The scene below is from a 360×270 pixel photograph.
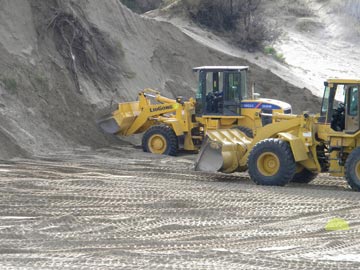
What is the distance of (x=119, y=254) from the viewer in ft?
35.4

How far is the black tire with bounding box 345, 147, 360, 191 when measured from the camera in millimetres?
16531

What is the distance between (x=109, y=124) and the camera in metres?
25.0

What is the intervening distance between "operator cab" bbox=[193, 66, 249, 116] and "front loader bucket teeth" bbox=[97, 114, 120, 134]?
109 inches

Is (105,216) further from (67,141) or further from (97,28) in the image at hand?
(97,28)

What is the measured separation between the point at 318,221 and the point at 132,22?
19.5m

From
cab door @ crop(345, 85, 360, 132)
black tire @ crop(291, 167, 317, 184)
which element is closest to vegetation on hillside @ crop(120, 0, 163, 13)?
black tire @ crop(291, 167, 317, 184)

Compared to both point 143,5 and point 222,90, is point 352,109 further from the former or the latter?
point 143,5

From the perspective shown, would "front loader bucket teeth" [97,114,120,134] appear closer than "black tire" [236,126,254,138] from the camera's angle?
No

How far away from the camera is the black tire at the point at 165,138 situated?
76.3ft

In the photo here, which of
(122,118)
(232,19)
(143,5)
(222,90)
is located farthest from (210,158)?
(143,5)

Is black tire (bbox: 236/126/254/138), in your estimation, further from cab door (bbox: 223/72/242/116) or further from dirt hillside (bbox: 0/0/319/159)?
dirt hillside (bbox: 0/0/319/159)

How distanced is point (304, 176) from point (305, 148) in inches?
46.2

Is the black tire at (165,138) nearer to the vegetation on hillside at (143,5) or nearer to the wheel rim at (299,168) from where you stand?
the wheel rim at (299,168)

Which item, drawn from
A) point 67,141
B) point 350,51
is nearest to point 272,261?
point 67,141
